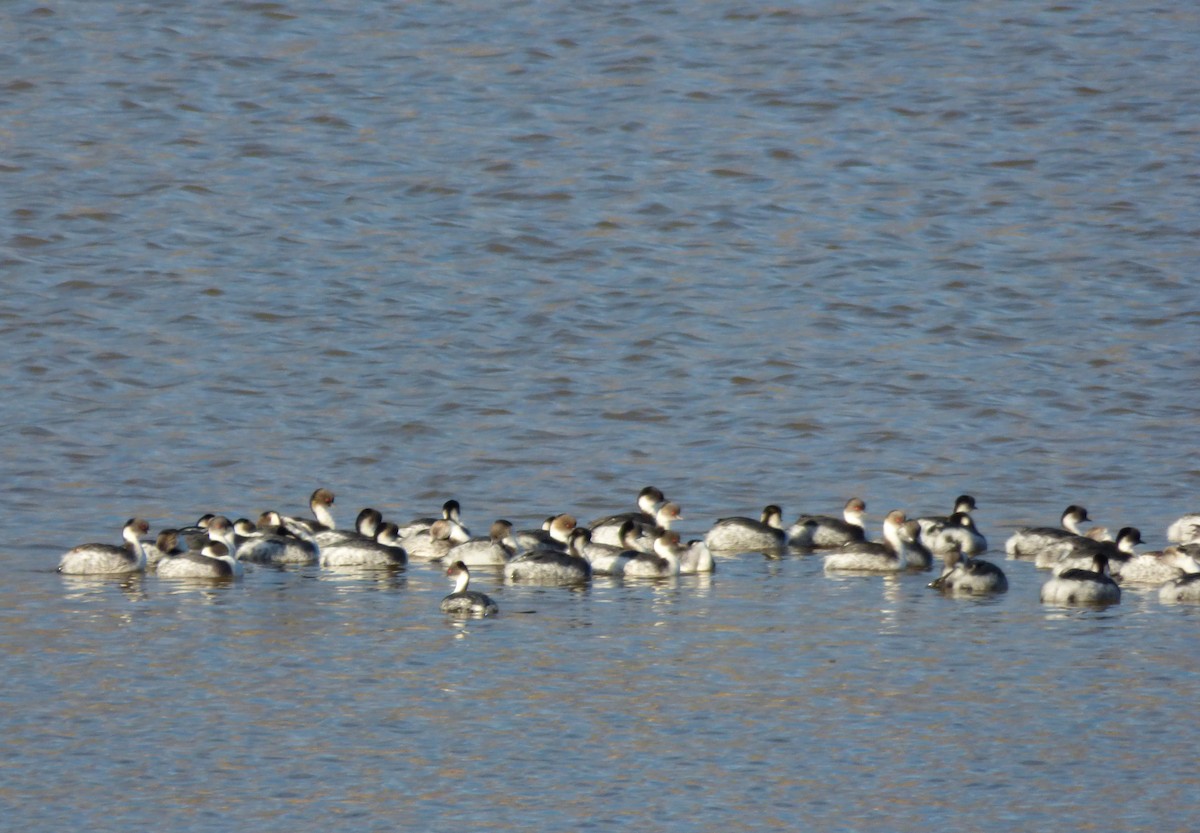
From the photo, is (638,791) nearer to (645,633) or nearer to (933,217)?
(645,633)

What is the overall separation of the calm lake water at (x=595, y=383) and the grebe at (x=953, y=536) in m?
0.75

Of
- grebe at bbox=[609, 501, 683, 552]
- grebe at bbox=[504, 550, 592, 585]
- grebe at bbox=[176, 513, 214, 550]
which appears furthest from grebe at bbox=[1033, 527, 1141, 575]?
grebe at bbox=[176, 513, 214, 550]

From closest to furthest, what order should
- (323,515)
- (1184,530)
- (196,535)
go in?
(196,535) → (1184,530) → (323,515)

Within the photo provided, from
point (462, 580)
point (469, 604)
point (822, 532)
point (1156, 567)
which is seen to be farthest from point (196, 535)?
point (1156, 567)

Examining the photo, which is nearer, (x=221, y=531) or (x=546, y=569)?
(x=546, y=569)

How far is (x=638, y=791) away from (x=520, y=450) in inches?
468

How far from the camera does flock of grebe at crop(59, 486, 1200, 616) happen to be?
17109 millimetres

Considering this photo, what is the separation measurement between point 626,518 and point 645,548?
0.54m

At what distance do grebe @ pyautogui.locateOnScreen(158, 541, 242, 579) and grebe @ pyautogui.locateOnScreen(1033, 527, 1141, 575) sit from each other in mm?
6974

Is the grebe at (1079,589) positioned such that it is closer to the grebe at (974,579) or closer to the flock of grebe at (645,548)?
the flock of grebe at (645,548)

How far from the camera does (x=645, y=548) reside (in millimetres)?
18750

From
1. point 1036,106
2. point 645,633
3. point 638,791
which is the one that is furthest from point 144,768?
point 1036,106

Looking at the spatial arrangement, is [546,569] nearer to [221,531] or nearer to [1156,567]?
[221,531]

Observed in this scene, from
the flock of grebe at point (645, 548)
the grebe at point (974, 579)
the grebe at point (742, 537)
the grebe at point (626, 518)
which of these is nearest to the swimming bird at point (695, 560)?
the flock of grebe at point (645, 548)
